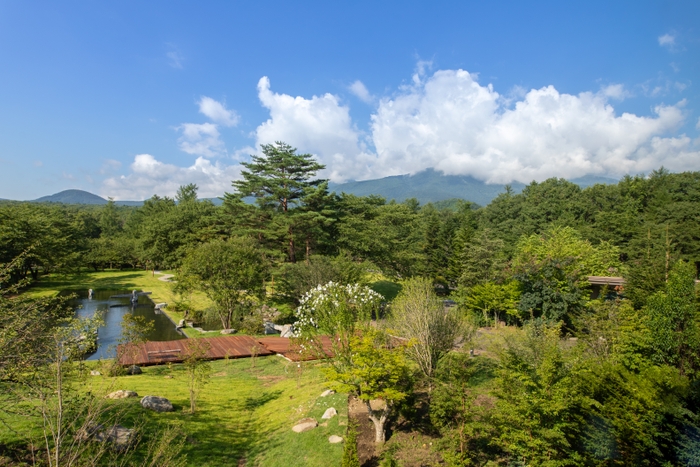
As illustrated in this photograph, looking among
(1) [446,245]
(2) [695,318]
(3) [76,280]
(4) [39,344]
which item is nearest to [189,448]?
(4) [39,344]

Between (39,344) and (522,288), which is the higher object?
(39,344)

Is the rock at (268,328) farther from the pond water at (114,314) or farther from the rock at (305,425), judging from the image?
the rock at (305,425)

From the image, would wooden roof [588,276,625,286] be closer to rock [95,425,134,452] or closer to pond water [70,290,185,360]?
pond water [70,290,185,360]

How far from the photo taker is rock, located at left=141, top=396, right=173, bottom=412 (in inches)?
390

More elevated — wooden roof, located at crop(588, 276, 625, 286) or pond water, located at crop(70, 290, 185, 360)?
wooden roof, located at crop(588, 276, 625, 286)

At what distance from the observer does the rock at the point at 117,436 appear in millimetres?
7254

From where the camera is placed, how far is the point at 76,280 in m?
42.1

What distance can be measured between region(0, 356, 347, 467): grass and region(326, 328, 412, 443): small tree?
1.13 m

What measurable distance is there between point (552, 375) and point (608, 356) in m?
5.09

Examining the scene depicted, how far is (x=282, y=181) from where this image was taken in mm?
27469

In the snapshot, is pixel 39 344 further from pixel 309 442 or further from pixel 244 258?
pixel 244 258

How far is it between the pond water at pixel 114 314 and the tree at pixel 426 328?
14076 mm

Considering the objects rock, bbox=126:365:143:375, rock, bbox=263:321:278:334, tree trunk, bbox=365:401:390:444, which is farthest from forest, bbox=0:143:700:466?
rock, bbox=126:365:143:375

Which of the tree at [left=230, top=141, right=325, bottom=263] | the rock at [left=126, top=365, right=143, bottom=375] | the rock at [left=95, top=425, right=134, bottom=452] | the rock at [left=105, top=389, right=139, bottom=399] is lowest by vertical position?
the rock at [left=126, top=365, right=143, bottom=375]
